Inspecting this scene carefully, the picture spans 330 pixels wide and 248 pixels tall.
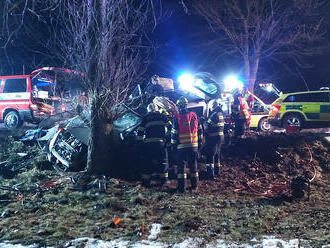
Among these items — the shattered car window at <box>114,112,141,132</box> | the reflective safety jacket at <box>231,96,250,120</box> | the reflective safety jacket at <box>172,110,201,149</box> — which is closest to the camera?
the reflective safety jacket at <box>172,110,201,149</box>

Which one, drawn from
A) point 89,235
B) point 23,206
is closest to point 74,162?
point 23,206

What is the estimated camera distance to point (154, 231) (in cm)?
471

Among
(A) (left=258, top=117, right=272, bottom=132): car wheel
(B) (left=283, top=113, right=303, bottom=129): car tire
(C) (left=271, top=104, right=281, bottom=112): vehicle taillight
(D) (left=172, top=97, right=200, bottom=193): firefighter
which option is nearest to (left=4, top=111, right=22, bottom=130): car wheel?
(D) (left=172, top=97, right=200, bottom=193): firefighter

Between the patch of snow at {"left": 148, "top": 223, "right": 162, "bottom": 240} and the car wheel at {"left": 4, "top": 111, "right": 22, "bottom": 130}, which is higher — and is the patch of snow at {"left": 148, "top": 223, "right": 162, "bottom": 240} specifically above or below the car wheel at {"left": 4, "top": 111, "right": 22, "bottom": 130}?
below

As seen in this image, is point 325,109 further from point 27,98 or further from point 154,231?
point 27,98

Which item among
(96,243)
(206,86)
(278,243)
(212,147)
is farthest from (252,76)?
(96,243)

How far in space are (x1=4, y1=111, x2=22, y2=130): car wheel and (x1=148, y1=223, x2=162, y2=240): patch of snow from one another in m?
8.45

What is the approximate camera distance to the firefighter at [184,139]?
22.1 ft

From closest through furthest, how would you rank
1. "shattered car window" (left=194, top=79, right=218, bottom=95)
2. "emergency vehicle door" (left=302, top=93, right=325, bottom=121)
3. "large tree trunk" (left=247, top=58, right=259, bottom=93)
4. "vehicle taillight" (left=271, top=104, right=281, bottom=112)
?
"shattered car window" (left=194, top=79, right=218, bottom=95) < "emergency vehicle door" (left=302, top=93, right=325, bottom=121) < "vehicle taillight" (left=271, top=104, right=281, bottom=112) < "large tree trunk" (left=247, top=58, right=259, bottom=93)

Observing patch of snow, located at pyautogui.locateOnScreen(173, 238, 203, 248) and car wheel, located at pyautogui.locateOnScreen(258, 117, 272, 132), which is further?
car wheel, located at pyautogui.locateOnScreen(258, 117, 272, 132)

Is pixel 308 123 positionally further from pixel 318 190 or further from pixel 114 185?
pixel 114 185

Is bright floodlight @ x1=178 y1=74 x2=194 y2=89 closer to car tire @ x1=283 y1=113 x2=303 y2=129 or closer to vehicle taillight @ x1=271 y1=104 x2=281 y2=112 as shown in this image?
vehicle taillight @ x1=271 y1=104 x2=281 y2=112

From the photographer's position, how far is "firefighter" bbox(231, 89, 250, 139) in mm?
9334

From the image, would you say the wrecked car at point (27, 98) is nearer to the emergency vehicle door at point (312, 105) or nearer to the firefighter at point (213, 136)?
the firefighter at point (213, 136)
